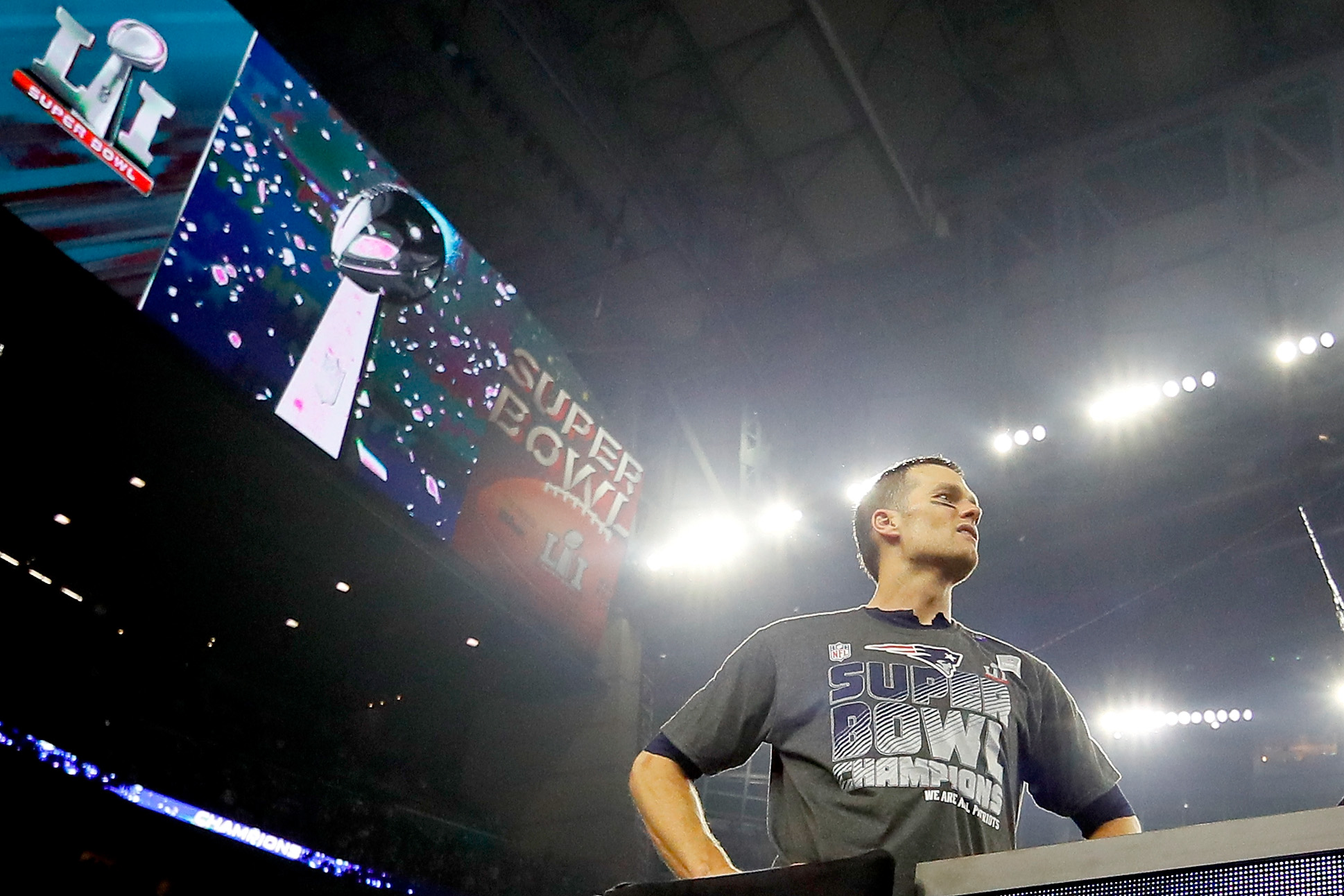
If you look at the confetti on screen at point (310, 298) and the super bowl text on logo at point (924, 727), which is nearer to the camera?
the super bowl text on logo at point (924, 727)

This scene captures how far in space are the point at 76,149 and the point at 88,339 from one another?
3.13 ft

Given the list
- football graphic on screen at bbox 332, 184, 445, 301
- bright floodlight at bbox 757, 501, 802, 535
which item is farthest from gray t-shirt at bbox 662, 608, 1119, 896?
bright floodlight at bbox 757, 501, 802, 535

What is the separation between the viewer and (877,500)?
6.67 ft

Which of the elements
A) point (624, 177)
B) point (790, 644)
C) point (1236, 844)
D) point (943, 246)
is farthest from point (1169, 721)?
point (1236, 844)

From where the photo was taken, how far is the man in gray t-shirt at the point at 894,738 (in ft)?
4.94

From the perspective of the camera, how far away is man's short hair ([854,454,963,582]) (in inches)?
78.7

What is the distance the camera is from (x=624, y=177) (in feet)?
30.0

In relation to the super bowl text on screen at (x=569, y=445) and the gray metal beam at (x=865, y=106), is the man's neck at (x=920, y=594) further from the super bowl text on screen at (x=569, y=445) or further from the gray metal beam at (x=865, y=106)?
the gray metal beam at (x=865, y=106)

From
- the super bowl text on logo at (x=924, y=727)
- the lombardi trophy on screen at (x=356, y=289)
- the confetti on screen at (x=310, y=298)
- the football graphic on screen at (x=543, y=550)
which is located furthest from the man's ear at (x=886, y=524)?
the football graphic on screen at (x=543, y=550)

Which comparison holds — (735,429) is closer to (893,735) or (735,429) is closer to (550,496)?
(550,496)

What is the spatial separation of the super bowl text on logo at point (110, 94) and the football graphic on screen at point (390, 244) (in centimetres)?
129

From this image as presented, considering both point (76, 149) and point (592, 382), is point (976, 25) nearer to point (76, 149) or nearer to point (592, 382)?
point (592, 382)

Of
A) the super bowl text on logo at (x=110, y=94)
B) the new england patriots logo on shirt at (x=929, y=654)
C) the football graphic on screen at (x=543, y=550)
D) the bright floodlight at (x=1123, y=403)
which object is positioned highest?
the bright floodlight at (x=1123, y=403)

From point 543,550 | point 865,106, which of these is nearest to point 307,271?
point 543,550
